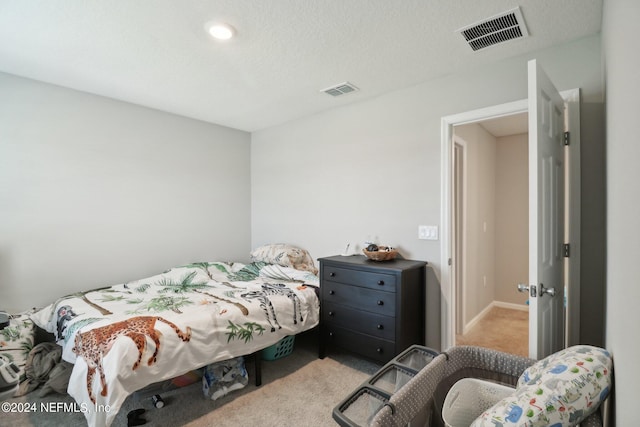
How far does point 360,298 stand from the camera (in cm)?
259

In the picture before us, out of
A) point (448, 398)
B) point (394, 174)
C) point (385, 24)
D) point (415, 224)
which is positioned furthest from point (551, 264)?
point (385, 24)

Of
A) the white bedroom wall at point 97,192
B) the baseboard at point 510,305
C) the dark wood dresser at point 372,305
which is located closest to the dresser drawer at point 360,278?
the dark wood dresser at point 372,305

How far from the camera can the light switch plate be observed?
265 cm

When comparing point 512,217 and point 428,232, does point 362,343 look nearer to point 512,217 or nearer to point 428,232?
point 428,232

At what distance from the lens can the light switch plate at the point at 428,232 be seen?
2.65m

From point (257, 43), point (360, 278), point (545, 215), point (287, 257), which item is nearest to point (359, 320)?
point (360, 278)

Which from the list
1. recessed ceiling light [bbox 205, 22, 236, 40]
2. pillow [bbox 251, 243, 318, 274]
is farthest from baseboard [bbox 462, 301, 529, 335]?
recessed ceiling light [bbox 205, 22, 236, 40]

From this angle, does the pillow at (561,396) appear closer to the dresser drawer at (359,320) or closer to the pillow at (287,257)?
the dresser drawer at (359,320)

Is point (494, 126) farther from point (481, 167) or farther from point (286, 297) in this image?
point (286, 297)

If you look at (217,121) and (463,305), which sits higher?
(217,121)

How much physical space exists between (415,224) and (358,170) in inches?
31.8

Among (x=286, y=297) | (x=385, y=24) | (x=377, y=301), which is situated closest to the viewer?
(x=385, y=24)

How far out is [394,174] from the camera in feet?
9.55

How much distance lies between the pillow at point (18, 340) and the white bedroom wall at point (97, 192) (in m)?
0.25
